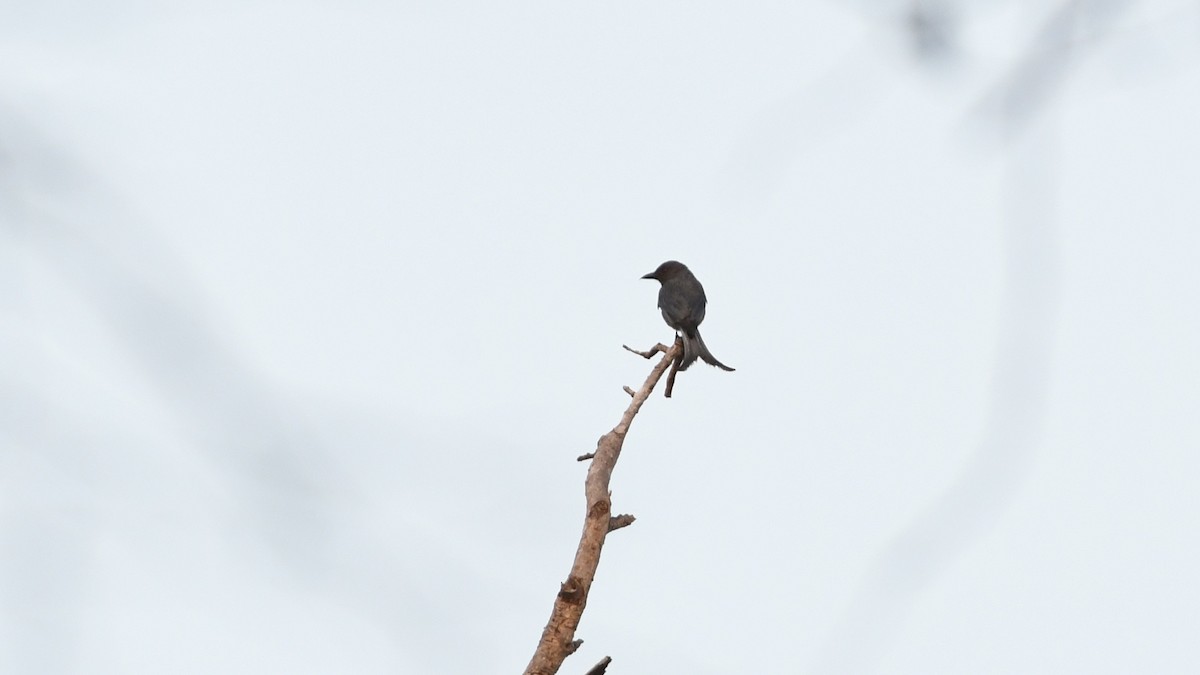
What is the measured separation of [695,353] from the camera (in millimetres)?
8672

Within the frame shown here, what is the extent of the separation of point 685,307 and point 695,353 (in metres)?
0.74

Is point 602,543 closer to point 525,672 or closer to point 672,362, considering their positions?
point 525,672

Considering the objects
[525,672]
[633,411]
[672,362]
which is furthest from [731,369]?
[525,672]

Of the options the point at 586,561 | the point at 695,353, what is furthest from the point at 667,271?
the point at 586,561

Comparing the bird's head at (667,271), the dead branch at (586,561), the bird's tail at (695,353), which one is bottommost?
the dead branch at (586,561)

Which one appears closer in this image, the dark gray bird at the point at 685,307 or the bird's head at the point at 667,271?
the dark gray bird at the point at 685,307

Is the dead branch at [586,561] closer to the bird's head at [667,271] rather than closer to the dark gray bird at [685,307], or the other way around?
the dark gray bird at [685,307]

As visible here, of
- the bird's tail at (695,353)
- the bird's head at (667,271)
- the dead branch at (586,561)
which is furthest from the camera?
the bird's head at (667,271)

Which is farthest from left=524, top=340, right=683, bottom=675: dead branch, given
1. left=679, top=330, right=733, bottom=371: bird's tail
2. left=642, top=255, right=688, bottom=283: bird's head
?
left=642, top=255, right=688, bottom=283: bird's head

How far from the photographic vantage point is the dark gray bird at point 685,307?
342 inches

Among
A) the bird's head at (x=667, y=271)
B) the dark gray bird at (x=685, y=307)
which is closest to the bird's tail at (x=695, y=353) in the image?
the dark gray bird at (x=685, y=307)

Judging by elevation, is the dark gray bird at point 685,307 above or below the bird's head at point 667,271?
below

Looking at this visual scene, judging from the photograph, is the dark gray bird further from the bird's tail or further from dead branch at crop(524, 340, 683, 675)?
dead branch at crop(524, 340, 683, 675)

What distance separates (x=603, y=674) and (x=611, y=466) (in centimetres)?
135
